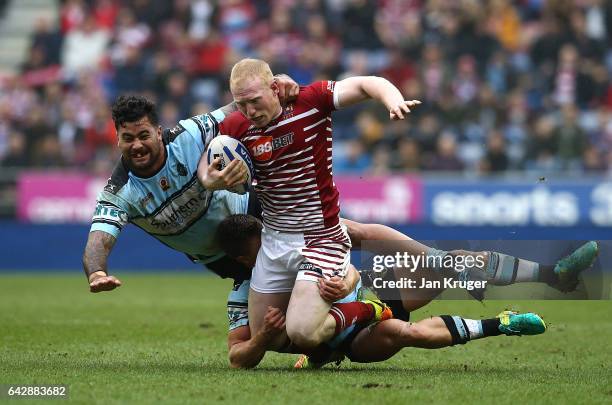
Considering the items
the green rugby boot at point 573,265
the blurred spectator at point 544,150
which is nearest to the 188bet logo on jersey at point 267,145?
the green rugby boot at point 573,265

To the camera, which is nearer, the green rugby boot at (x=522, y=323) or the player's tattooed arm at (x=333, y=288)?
the player's tattooed arm at (x=333, y=288)

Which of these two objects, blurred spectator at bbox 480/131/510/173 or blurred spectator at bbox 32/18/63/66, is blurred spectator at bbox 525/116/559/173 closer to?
blurred spectator at bbox 480/131/510/173

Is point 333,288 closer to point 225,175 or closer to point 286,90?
point 225,175

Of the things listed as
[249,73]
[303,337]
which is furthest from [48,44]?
[303,337]

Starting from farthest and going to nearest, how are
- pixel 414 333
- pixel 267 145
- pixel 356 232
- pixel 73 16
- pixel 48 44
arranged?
1. pixel 73 16
2. pixel 48 44
3. pixel 356 232
4. pixel 414 333
5. pixel 267 145

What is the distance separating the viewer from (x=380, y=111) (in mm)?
19906

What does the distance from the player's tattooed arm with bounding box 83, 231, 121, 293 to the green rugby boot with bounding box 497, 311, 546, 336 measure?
2.67m

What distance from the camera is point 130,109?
7738 mm

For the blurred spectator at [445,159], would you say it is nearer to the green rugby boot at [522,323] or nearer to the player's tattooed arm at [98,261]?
the green rugby boot at [522,323]

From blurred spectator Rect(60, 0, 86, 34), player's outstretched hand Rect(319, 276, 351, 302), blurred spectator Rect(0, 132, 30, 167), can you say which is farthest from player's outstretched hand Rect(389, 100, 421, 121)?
blurred spectator Rect(60, 0, 86, 34)

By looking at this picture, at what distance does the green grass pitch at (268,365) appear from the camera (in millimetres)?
6617

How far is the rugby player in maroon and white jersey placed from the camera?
7.44 metres

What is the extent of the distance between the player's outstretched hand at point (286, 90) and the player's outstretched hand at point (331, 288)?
121 cm

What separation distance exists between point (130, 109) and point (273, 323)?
1.73 meters
